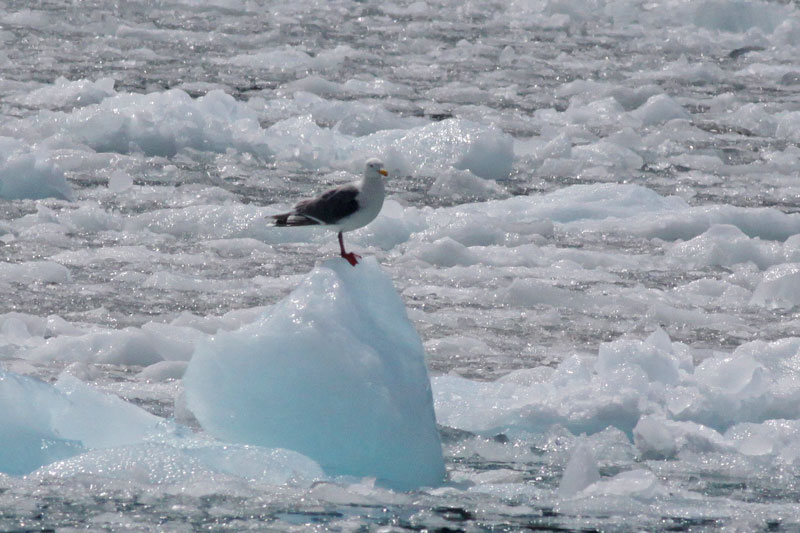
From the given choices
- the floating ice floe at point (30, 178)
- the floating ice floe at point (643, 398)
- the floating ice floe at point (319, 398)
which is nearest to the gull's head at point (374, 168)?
the floating ice floe at point (319, 398)

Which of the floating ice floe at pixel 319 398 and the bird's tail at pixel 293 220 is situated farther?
the bird's tail at pixel 293 220

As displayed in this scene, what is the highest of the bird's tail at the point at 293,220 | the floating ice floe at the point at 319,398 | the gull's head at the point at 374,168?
the gull's head at the point at 374,168

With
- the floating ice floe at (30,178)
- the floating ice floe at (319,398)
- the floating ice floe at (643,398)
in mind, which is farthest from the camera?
the floating ice floe at (30,178)

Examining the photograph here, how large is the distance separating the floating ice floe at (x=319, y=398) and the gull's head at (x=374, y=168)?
53cm

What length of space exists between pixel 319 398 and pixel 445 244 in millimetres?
2894

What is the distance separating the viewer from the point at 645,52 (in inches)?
486

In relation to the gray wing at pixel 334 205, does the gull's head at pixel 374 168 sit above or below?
above

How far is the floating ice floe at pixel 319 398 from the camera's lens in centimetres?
378

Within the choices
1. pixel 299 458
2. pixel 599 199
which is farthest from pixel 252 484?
pixel 599 199

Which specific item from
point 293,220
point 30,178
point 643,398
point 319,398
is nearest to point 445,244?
point 643,398

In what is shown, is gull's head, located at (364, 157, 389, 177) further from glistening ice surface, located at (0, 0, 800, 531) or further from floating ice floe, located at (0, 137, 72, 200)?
floating ice floe, located at (0, 137, 72, 200)

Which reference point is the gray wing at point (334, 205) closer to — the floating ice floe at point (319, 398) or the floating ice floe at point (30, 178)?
the floating ice floe at point (319, 398)

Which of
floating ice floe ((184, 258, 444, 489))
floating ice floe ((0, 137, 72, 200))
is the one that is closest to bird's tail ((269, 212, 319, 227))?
floating ice floe ((184, 258, 444, 489))

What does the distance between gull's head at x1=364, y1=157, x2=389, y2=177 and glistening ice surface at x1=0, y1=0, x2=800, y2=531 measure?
90cm
